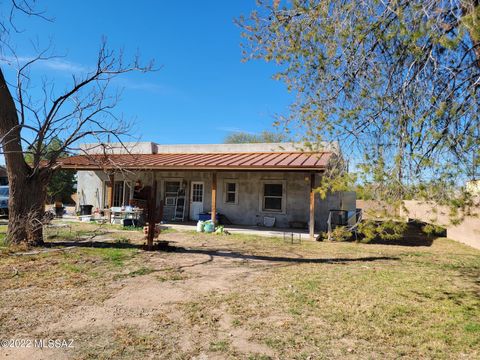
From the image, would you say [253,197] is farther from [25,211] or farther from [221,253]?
[25,211]

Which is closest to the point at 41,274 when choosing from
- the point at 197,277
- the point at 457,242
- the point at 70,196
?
the point at 197,277

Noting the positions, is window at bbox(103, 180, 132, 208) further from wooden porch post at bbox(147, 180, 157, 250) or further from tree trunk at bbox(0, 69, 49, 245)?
wooden porch post at bbox(147, 180, 157, 250)

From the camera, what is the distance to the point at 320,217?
52.6 ft

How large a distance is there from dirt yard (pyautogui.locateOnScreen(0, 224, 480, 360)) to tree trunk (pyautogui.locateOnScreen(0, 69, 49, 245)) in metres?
0.74

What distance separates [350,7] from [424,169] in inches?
105

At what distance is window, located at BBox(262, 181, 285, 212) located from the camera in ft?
55.5

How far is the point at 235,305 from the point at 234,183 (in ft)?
41.0

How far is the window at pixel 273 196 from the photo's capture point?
16.9 m

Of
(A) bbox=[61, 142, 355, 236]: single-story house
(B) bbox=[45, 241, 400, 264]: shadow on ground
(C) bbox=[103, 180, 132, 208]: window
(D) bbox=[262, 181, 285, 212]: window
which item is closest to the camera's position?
Result: (B) bbox=[45, 241, 400, 264]: shadow on ground

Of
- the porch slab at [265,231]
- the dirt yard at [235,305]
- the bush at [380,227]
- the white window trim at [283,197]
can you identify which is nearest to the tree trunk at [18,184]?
the dirt yard at [235,305]

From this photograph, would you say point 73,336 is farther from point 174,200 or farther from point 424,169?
point 174,200

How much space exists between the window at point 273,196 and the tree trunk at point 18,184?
32.8ft

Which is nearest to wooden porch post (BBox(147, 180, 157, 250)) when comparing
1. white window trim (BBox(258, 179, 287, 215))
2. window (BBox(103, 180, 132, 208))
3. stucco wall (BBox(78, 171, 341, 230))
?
stucco wall (BBox(78, 171, 341, 230))

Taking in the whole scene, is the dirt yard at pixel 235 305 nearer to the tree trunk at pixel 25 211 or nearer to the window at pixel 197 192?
the tree trunk at pixel 25 211
